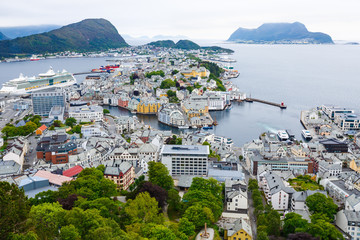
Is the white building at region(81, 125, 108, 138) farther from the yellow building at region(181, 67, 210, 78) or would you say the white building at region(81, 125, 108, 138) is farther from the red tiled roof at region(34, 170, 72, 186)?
the yellow building at region(181, 67, 210, 78)

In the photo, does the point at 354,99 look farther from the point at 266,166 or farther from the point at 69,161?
the point at 69,161

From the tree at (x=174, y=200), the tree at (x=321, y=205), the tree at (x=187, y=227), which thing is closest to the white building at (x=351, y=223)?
the tree at (x=321, y=205)

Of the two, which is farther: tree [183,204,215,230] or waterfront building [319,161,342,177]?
waterfront building [319,161,342,177]

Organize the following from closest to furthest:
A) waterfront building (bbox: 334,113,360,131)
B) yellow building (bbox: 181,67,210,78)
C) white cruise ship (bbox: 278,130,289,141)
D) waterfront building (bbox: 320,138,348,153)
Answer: waterfront building (bbox: 320,138,348,153) → white cruise ship (bbox: 278,130,289,141) → waterfront building (bbox: 334,113,360,131) → yellow building (bbox: 181,67,210,78)

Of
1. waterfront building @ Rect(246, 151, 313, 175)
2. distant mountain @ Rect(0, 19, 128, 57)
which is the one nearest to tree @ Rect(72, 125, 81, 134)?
waterfront building @ Rect(246, 151, 313, 175)

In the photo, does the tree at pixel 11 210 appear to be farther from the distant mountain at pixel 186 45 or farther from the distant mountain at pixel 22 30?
the distant mountain at pixel 22 30

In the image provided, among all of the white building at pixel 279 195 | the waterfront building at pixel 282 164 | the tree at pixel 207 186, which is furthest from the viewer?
the waterfront building at pixel 282 164

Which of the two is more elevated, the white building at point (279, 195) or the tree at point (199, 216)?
the tree at point (199, 216)

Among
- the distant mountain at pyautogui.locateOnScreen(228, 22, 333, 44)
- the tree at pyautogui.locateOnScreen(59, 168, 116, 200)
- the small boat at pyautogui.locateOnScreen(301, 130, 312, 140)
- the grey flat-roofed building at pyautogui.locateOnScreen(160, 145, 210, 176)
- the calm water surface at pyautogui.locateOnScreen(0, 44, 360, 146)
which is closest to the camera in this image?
the tree at pyautogui.locateOnScreen(59, 168, 116, 200)
